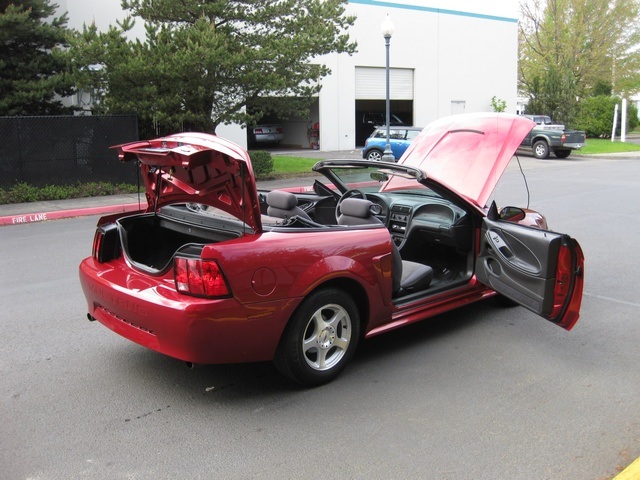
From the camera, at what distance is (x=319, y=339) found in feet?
13.5

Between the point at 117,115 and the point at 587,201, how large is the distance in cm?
1126

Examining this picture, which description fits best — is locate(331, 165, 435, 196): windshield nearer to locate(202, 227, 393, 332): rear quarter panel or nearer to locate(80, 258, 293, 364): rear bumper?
locate(202, 227, 393, 332): rear quarter panel

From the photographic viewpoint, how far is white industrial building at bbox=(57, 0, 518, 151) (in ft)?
102

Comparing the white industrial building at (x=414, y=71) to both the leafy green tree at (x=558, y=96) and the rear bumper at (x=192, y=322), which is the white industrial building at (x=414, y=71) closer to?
the leafy green tree at (x=558, y=96)

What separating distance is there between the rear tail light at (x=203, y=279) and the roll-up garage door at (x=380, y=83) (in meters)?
29.0

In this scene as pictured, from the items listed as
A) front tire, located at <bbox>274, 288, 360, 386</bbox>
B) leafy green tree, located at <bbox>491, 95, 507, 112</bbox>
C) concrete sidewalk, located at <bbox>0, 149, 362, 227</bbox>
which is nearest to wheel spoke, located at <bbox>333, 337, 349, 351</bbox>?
front tire, located at <bbox>274, 288, 360, 386</bbox>

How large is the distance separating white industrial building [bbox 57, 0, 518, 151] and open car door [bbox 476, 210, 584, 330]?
75.5 feet

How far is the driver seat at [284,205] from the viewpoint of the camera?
4570 mm

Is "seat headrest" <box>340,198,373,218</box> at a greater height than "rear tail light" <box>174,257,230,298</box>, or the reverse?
"seat headrest" <box>340,198,373,218</box>

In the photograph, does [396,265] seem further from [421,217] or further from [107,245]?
[107,245]

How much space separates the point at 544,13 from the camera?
144ft

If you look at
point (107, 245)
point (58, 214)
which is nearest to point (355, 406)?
point (107, 245)

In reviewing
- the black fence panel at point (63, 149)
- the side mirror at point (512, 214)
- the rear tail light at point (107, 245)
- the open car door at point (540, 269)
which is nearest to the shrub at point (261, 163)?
the black fence panel at point (63, 149)

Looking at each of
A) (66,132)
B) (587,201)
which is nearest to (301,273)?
(587,201)
